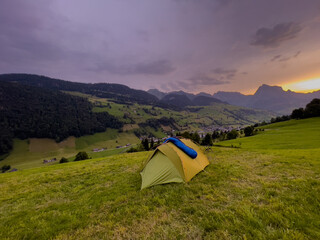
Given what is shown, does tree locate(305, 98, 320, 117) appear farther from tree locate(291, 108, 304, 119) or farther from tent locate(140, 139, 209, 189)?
tent locate(140, 139, 209, 189)

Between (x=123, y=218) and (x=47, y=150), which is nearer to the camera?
(x=123, y=218)

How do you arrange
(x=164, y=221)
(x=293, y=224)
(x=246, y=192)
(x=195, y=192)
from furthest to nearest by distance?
1. (x=195, y=192)
2. (x=246, y=192)
3. (x=164, y=221)
4. (x=293, y=224)

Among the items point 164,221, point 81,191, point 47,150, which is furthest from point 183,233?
point 47,150

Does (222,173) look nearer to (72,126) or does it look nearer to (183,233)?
(183,233)

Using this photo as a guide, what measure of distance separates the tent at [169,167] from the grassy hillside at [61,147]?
12438 cm

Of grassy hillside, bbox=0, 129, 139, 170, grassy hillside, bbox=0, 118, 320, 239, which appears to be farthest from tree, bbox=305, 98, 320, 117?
grassy hillside, bbox=0, 129, 139, 170

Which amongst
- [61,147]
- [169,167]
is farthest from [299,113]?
[61,147]

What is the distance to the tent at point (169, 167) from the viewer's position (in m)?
8.45

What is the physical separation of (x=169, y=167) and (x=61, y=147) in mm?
184508

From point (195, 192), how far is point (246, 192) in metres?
2.56

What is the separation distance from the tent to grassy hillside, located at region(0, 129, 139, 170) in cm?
12438

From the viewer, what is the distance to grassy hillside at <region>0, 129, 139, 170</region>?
127 metres

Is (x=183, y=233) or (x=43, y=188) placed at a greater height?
(x=183, y=233)

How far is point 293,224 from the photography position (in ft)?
14.2
